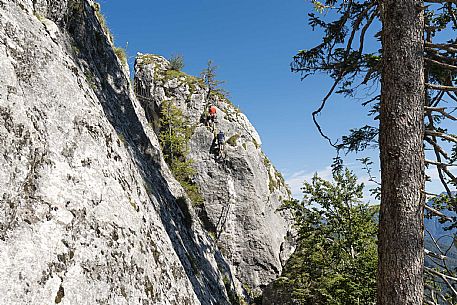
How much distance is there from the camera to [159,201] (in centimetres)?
869

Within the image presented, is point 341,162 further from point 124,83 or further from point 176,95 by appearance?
point 176,95

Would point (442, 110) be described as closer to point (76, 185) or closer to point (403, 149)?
point (403, 149)

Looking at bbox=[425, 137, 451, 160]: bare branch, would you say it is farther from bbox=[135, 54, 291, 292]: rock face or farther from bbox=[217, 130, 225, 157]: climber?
bbox=[217, 130, 225, 157]: climber

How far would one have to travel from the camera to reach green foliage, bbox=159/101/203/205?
24.8 m

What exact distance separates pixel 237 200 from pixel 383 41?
2125 centimetres

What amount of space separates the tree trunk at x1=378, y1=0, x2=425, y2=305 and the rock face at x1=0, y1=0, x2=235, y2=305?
388 centimetres

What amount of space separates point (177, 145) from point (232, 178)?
17.0 ft

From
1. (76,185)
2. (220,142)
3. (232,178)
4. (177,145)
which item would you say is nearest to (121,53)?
(76,185)

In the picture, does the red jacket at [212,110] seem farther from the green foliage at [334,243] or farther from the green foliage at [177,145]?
the green foliage at [334,243]

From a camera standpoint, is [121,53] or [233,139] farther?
[233,139]

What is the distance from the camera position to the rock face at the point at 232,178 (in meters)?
23.9

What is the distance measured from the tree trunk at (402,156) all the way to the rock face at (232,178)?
64.6 ft

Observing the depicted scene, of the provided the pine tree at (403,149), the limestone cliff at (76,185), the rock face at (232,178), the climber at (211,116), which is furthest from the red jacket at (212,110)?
the pine tree at (403,149)

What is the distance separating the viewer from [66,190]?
4656mm
